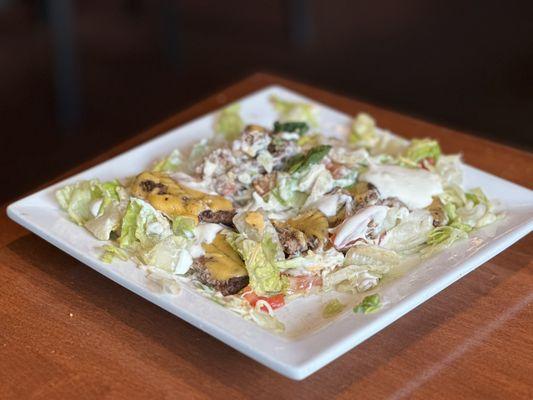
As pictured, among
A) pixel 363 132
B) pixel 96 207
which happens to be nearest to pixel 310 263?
pixel 96 207

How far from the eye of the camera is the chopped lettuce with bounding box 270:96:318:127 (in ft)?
6.40

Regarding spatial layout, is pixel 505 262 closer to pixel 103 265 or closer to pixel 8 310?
pixel 103 265

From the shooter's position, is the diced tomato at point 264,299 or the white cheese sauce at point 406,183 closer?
the diced tomato at point 264,299

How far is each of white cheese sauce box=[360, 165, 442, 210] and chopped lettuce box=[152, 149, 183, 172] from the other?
0.38 meters

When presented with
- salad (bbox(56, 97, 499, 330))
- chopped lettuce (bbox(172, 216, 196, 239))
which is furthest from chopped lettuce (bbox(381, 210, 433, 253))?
chopped lettuce (bbox(172, 216, 196, 239))

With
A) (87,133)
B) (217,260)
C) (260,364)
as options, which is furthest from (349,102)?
(87,133)

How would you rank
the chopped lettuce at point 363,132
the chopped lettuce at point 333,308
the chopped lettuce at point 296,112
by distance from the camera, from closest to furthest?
the chopped lettuce at point 333,308 < the chopped lettuce at point 363,132 < the chopped lettuce at point 296,112

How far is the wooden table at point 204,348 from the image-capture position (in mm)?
1234

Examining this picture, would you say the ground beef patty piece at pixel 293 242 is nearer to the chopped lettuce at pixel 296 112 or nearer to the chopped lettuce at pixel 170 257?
the chopped lettuce at pixel 170 257

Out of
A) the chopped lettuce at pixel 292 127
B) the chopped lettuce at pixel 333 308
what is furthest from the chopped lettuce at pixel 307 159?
the chopped lettuce at pixel 333 308

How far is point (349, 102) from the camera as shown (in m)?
2.12

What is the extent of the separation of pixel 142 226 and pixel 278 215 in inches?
9.6

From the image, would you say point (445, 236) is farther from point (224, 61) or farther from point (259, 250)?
point (224, 61)

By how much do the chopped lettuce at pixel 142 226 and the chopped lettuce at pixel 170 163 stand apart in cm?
25
